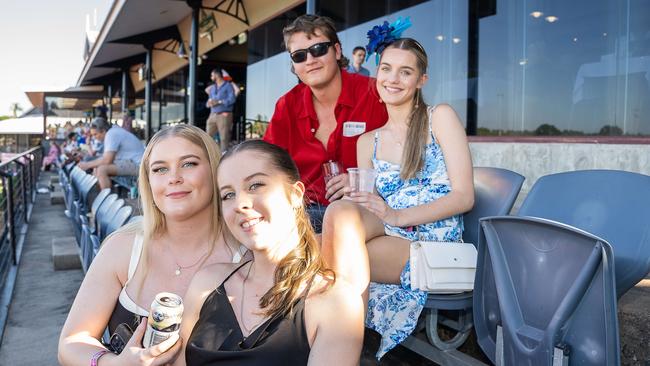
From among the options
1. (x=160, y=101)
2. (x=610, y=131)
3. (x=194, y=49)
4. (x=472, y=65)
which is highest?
(x=160, y=101)

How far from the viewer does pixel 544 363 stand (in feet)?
4.94

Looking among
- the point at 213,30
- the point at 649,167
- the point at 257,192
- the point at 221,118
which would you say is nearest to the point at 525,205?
the point at 257,192

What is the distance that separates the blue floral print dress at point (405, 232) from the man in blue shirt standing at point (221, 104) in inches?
325

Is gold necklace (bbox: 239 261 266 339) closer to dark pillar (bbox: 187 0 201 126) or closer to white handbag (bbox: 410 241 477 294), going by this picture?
white handbag (bbox: 410 241 477 294)

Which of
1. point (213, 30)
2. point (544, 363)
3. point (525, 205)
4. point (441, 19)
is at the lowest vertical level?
point (544, 363)

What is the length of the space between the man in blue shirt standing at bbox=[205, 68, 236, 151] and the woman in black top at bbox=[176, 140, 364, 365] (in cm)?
900

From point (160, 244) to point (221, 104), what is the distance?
8.88m

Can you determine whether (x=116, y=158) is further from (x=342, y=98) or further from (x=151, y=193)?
(x=151, y=193)

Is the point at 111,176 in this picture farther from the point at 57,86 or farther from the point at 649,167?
the point at 57,86

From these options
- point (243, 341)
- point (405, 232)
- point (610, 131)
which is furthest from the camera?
point (610, 131)

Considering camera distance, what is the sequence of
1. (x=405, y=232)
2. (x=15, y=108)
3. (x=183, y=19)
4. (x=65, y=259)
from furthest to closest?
(x=15, y=108) < (x=183, y=19) < (x=65, y=259) < (x=405, y=232)

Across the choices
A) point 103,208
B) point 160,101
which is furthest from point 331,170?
point 160,101

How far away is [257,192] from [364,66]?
6.69 metres

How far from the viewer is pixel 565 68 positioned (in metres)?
4.98
